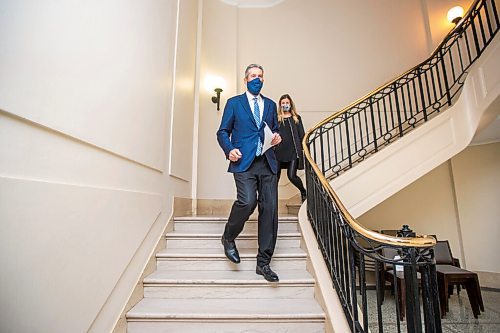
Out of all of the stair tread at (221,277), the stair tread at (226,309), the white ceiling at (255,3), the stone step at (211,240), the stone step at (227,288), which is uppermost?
the white ceiling at (255,3)

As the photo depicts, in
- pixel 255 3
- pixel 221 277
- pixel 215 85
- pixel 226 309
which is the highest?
pixel 255 3

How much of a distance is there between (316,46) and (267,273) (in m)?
4.17

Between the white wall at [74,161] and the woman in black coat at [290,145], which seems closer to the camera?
the white wall at [74,161]

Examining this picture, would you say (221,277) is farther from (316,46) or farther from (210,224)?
(316,46)

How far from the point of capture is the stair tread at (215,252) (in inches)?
79.4

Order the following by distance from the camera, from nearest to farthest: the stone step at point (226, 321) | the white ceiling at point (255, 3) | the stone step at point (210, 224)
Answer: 1. the stone step at point (226, 321)
2. the stone step at point (210, 224)
3. the white ceiling at point (255, 3)

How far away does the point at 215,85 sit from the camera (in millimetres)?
4105

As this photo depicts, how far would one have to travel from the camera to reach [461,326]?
229cm

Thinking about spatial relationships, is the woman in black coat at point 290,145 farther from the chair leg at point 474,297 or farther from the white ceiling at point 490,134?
the white ceiling at point 490,134

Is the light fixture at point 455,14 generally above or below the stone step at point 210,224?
above

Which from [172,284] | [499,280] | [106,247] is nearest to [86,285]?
[106,247]

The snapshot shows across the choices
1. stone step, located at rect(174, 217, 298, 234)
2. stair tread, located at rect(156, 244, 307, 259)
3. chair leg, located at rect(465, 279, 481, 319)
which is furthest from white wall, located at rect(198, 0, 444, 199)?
chair leg, located at rect(465, 279, 481, 319)

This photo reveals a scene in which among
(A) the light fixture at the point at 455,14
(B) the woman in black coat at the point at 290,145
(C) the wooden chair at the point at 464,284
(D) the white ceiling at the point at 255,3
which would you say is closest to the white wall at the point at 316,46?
(D) the white ceiling at the point at 255,3

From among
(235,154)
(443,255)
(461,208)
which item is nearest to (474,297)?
(443,255)
